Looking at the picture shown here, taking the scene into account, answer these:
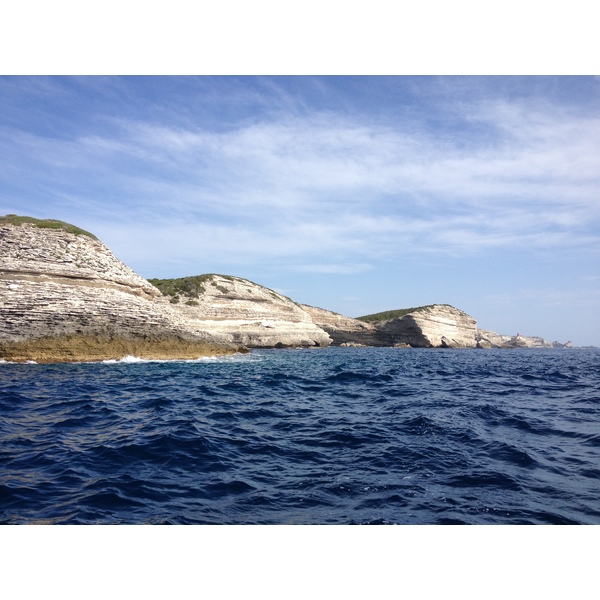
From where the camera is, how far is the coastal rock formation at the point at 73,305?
29609mm

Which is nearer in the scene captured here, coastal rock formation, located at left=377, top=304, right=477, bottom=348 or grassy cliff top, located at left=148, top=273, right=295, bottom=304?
grassy cliff top, located at left=148, top=273, right=295, bottom=304

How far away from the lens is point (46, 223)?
1497 inches

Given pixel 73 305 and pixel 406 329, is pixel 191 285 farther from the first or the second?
pixel 406 329

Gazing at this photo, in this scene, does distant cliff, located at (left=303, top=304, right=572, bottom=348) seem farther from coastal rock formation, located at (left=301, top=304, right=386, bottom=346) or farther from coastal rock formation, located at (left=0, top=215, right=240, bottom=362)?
coastal rock formation, located at (left=0, top=215, right=240, bottom=362)

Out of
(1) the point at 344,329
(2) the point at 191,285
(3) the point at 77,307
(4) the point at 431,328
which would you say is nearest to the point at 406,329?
(4) the point at 431,328

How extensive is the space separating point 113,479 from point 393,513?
4681 millimetres

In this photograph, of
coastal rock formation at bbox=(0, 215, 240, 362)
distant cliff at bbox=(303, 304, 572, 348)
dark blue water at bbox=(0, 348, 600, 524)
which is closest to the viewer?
dark blue water at bbox=(0, 348, 600, 524)

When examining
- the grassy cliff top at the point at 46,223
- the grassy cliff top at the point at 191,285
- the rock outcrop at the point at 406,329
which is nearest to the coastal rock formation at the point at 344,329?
the rock outcrop at the point at 406,329

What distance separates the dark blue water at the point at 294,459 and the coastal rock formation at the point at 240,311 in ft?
147

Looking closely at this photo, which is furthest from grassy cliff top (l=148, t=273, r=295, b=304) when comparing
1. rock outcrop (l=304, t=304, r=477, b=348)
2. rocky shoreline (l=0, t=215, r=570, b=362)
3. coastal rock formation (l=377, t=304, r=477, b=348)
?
coastal rock formation (l=377, t=304, r=477, b=348)

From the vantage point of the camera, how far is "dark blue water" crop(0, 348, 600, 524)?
6.07m

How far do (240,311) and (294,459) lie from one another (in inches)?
2255

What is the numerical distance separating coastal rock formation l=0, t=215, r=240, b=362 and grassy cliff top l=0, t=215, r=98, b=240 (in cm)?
8

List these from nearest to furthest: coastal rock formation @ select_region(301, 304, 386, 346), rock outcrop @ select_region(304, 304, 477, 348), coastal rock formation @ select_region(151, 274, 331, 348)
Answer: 1. coastal rock formation @ select_region(151, 274, 331, 348)
2. rock outcrop @ select_region(304, 304, 477, 348)
3. coastal rock formation @ select_region(301, 304, 386, 346)
